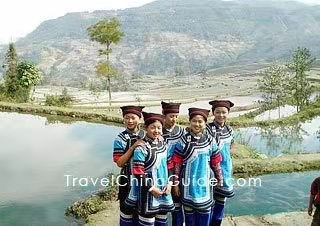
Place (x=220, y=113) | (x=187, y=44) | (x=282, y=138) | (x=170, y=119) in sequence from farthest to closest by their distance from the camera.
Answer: (x=187, y=44) < (x=282, y=138) < (x=220, y=113) < (x=170, y=119)

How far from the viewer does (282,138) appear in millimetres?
13258

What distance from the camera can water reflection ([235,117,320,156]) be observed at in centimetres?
1195

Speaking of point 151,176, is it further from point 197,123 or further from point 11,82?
Answer: point 11,82

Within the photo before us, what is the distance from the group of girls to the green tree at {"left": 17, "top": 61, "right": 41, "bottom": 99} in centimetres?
1883

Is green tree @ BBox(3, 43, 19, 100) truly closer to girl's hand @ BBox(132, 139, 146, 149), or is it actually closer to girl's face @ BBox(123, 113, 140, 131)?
girl's face @ BBox(123, 113, 140, 131)

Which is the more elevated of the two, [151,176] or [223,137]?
[223,137]

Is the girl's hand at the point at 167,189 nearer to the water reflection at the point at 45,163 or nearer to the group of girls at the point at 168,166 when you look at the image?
the group of girls at the point at 168,166

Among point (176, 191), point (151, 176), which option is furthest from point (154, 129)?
point (176, 191)

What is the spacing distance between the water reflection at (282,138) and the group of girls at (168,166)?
23.7ft

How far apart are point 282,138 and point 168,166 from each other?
9.58 meters

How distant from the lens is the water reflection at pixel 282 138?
12.0m

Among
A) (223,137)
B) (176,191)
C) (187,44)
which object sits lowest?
(176,191)

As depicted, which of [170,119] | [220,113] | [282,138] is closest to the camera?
[170,119]

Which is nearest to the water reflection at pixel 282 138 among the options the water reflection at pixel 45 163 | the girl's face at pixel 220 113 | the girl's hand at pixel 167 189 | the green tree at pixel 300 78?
the water reflection at pixel 45 163
